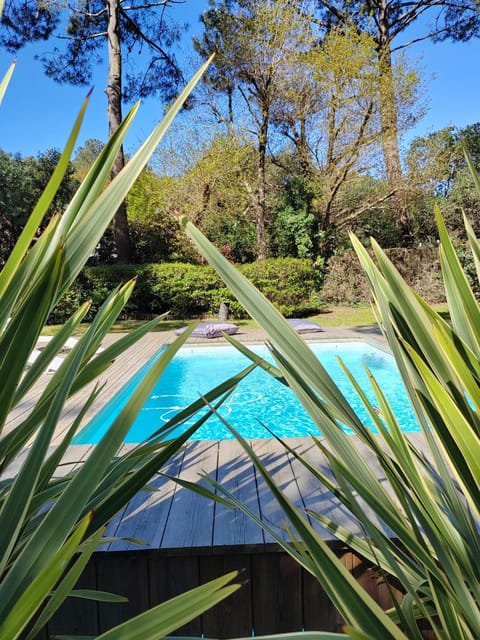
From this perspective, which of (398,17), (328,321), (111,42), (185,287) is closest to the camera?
(328,321)

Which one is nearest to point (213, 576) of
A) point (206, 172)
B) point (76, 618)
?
point (76, 618)

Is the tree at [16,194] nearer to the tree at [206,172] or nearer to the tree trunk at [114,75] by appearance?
the tree trunk at [114,75]

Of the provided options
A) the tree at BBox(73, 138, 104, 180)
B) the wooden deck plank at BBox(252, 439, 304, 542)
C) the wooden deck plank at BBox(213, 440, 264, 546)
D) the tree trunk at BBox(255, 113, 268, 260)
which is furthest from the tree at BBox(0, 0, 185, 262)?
the tree at BBox(73, 138, 104, 180)

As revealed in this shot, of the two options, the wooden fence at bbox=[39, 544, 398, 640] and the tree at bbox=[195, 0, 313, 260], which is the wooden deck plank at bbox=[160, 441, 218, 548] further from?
the tree at bbox=[195, 0, 313, 260]

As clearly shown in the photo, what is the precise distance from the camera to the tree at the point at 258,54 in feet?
36.7

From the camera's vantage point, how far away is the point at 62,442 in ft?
1.88

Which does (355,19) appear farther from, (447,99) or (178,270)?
(178,270)

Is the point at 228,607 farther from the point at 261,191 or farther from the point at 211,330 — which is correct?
the point at 261,191

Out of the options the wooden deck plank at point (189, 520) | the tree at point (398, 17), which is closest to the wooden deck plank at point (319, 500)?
the wooden deck plank at point (189, 520)

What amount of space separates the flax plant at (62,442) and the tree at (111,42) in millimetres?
11406

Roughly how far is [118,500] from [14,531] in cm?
15

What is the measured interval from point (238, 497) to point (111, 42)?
12.8m

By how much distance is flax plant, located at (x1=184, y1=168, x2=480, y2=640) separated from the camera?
1.53ft

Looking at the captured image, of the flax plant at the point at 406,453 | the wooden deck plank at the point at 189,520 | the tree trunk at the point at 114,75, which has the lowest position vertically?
the wooden deck plank at the point at 189,520
